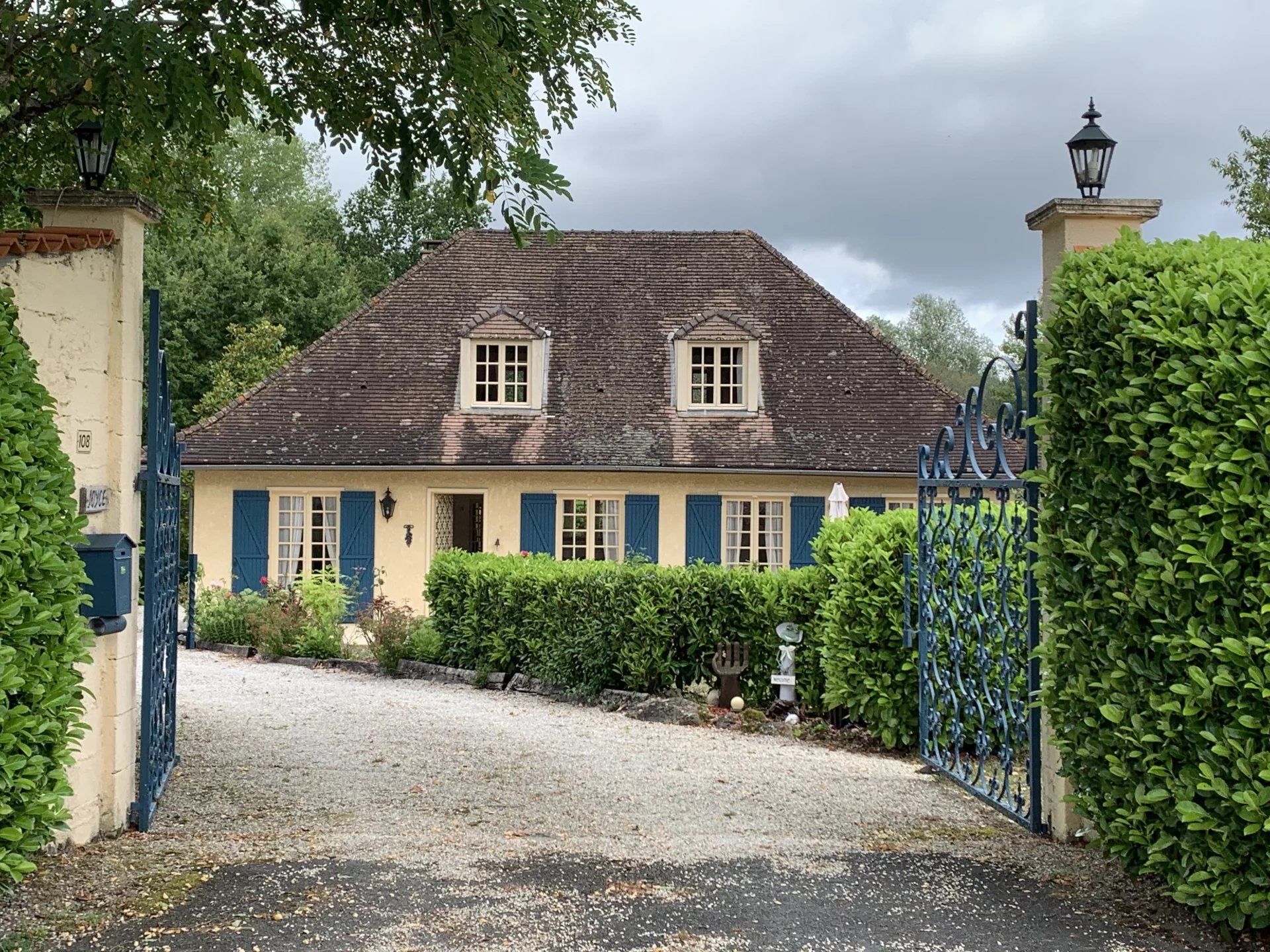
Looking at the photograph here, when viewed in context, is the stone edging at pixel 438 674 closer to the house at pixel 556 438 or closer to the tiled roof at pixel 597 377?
the house at pixel 556 438

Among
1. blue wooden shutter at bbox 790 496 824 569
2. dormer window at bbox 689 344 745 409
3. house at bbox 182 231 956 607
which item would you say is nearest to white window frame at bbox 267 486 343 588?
house at bbox 182 231 956 607

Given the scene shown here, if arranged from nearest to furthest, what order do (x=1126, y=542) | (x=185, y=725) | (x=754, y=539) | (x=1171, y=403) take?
(x=1171, y=403)
(x=1126, y=542)
(x=185, y=725)
(x=754, y=539)

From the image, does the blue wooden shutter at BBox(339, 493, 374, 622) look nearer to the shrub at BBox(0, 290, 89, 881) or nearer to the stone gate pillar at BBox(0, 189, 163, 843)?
the stone gate pillar at BBox(0, 189, 163, 843)

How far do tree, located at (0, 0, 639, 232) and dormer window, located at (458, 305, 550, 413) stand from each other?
35.6ft

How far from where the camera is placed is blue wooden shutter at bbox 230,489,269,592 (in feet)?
60.9

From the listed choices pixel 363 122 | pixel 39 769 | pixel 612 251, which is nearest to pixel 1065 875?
pixel 39 769

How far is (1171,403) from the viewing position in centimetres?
424

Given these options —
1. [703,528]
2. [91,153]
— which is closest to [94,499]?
[91,153]

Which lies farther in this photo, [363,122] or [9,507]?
[363,122]

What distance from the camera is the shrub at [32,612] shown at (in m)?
3.95

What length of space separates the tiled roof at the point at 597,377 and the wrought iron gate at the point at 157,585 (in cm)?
1133

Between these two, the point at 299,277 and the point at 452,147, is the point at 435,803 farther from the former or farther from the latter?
the point at 299,277

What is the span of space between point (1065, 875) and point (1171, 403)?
2.20m

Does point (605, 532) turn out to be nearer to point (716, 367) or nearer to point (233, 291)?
point (716, 367)
